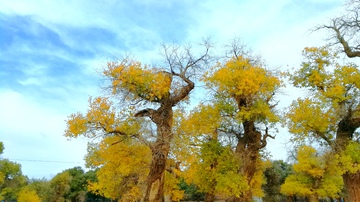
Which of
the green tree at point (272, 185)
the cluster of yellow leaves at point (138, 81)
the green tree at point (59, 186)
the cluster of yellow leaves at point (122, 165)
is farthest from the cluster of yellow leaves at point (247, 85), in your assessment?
the green tree at point (59, 186)

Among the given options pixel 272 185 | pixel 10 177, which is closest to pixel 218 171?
pixel 10 177

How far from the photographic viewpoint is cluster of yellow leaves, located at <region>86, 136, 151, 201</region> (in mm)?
19984

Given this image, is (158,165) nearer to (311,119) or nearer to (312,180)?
(311,119)

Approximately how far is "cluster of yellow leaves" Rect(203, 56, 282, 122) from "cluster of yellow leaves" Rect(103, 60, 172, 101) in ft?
11.0

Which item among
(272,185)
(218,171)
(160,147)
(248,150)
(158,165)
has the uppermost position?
(272,185)

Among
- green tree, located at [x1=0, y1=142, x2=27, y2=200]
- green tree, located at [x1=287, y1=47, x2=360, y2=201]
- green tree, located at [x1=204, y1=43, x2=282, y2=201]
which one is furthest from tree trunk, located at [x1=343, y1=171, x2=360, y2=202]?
green tree, located at [x1=0, y1=142, x2=27, y2=200]

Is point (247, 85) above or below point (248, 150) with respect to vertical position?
above

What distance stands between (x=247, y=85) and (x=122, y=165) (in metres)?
9.13

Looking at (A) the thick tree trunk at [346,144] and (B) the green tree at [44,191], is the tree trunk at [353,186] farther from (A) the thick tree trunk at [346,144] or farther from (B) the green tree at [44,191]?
(B) the green tree at [44,191]

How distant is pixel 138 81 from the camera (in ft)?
50.9

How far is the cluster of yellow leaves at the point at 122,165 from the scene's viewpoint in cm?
1998

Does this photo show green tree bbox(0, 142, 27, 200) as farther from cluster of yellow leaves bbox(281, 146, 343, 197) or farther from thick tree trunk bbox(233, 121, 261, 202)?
cluster of yellow leaves bbox(281, 146, 343, 197)

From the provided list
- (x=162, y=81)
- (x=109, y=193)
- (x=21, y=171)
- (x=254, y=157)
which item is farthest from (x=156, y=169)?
(x=21, y=171)

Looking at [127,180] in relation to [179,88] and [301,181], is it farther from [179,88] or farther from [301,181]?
[301,181]
